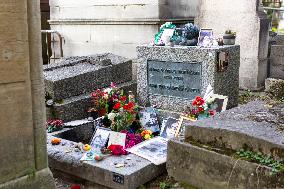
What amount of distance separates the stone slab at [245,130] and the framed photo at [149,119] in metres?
2.07

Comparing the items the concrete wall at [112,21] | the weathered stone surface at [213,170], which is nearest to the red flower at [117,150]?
the weathered stone surface at [213,170]

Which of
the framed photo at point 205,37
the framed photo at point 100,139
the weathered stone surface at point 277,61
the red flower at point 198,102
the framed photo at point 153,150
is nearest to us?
the framed photo at point 153,150

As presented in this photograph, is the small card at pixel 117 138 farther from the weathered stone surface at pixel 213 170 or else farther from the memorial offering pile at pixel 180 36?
the memorial offering pile at pixel 180 36

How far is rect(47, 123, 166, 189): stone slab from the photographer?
4.46 metres

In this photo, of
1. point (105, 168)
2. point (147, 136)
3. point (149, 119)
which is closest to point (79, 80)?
point (149, 119)

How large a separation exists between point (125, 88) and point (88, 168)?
10.2ft

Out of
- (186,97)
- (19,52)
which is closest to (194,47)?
(186,97)

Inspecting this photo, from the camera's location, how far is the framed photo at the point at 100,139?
554 cm

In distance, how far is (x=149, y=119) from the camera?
21.9 feet

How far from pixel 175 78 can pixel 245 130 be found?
2.94m

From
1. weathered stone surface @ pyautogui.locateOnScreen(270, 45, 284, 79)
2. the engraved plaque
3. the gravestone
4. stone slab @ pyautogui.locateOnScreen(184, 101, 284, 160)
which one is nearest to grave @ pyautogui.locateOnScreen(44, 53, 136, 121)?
the gravestone

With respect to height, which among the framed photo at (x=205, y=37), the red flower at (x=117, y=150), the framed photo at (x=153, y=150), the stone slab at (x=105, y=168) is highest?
the framed photo at (x=205, y=37)

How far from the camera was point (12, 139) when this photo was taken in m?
3.88

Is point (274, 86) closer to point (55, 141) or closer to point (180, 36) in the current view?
point (180, 36)
